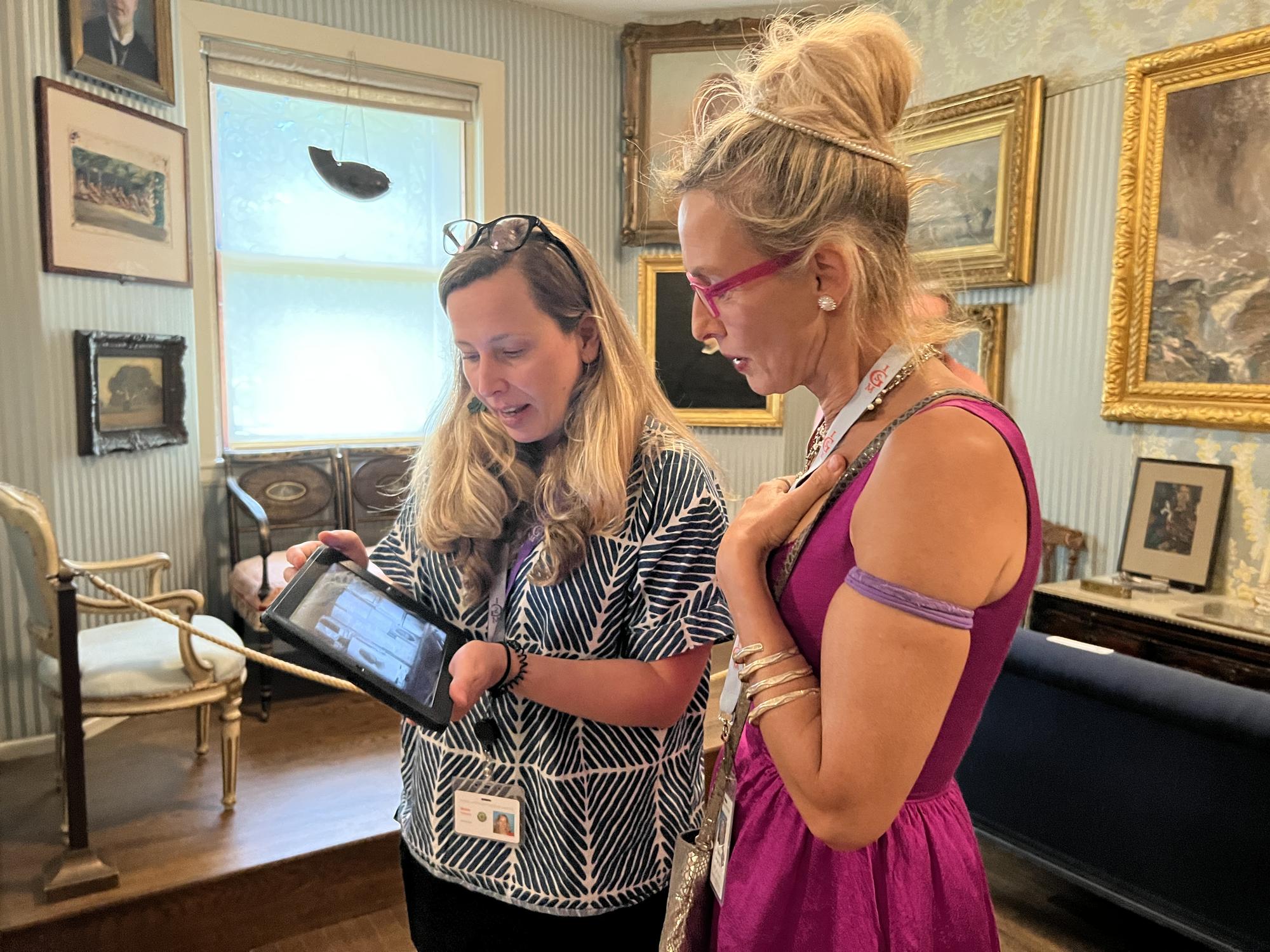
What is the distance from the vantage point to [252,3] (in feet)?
13.7

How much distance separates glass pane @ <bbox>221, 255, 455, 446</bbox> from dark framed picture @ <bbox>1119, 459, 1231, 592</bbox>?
3.31 meters

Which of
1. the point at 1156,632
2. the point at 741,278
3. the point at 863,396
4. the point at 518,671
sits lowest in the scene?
the point at 1156,632

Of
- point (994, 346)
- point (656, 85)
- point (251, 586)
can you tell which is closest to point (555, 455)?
point (251, 586)

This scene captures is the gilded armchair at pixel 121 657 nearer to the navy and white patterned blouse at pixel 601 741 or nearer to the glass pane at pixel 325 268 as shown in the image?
the glass pane at pixel 325 268

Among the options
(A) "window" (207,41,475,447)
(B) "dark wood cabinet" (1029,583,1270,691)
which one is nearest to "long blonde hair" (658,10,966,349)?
(B) "dark wood cabinet" (1029,583,1270,691)

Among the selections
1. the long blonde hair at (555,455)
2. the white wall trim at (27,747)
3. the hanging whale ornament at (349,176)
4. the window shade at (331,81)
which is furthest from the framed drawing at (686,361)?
the long blonde hair at (555,455)

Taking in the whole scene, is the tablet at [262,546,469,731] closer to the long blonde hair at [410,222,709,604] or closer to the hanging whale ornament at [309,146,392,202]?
the long blonde hair at [410,222,709,604]

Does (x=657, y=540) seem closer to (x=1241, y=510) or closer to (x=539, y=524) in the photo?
(x=539, y=524)

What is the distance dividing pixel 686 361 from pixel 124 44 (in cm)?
319

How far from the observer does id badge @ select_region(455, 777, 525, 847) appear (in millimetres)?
1103

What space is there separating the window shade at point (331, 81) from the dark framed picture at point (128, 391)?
1.39 metres

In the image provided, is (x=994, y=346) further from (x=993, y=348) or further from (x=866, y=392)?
(x=866, y=392)

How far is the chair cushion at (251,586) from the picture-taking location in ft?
12.2

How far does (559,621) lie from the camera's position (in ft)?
3.61
